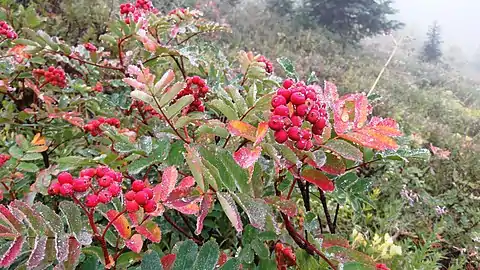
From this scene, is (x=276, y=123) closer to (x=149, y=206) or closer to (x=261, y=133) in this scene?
(x=261, y=133)

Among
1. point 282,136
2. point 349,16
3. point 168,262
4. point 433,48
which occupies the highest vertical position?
point 282,136

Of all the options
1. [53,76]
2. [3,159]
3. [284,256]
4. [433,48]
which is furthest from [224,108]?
[433,48]

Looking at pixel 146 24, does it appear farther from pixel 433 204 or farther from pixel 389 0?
pixel 389 0

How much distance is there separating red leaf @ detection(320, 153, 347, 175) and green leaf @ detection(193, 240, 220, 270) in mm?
202

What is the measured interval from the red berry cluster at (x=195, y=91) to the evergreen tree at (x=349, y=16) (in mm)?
8081

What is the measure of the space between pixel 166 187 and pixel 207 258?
0.40 feet

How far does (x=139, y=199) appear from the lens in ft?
1.70

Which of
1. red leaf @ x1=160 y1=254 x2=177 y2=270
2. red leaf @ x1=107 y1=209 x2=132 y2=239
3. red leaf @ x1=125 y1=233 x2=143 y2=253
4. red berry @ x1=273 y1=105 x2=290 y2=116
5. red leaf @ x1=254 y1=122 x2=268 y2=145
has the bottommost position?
red leaf @ x1=160 y1=254 x2=177 y2=270

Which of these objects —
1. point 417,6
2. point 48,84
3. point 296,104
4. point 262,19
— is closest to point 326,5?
point 262,19

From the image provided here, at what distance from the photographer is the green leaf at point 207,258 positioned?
562mm

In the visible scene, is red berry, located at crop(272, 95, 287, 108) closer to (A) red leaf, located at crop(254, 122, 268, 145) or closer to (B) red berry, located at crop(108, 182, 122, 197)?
(A) red leaf, located at crop(254, 122, 268, 145)

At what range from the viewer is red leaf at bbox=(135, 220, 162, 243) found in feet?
1.85

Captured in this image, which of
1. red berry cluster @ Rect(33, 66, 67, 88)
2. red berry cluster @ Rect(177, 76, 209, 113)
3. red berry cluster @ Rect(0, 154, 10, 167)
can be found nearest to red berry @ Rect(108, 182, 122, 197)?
red berry cluster @ Rect(177, 76, 209, 113)

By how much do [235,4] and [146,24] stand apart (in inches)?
304
